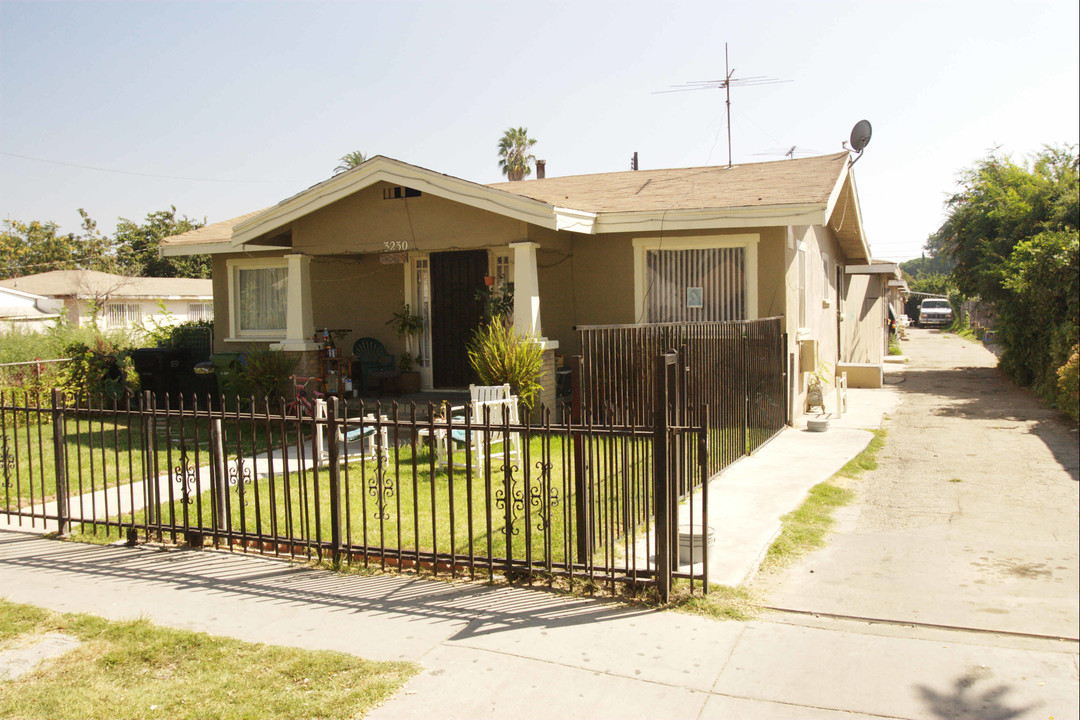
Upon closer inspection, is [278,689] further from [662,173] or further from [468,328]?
[662,173]

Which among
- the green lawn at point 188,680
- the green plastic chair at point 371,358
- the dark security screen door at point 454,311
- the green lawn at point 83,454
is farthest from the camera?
the green plastic chair at point 371,358

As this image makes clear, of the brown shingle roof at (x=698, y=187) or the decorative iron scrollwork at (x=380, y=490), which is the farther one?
the brown shingle roof at (x=698, y=187)

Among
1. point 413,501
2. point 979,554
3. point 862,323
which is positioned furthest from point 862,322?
point 979,554

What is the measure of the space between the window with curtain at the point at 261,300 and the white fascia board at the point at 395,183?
7.68 ft

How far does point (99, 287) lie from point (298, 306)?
2277cm

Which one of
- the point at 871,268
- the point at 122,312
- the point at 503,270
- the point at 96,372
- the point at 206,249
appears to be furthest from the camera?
the point at 122,312

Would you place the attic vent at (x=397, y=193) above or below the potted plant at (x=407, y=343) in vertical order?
above

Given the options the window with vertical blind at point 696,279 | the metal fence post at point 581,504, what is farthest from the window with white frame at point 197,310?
the metal fence post at point 581,504

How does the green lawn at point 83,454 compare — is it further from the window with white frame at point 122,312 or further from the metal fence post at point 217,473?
the window with white frame at point 122,312

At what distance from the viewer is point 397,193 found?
1145 centimetres

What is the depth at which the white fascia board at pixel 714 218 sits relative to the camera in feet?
32.6

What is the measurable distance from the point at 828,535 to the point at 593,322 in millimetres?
6630

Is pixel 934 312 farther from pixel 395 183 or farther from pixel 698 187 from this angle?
pixel 395 183

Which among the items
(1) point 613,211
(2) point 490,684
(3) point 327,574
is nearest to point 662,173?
(1) point 613,211
